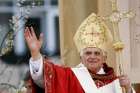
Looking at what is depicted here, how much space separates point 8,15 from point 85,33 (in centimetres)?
86

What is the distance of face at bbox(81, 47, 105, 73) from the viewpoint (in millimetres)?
3232

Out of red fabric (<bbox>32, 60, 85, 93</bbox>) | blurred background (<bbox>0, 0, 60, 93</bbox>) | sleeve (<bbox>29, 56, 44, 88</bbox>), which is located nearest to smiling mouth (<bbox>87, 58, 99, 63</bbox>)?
red fabric (<bbox>32, 60, 85, 93</bbox>)

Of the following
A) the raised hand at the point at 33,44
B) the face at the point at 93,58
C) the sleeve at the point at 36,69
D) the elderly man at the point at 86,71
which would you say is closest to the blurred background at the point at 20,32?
the elderly man at the point at 86,71

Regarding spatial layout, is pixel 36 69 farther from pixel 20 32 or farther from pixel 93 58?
pixel 20 32

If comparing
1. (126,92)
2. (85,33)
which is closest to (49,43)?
(85,33)

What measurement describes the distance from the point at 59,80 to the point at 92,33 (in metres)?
0.48

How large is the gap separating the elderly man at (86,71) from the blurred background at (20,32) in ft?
2.05

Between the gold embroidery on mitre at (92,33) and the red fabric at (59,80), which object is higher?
the gold embroidery on mitre at (92,33)

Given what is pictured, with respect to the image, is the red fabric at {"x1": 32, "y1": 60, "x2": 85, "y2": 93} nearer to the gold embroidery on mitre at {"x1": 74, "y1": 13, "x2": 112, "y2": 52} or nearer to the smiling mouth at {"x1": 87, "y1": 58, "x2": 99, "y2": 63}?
the smiling mouth at {"x1": 87, "y1": 58, "x2": 99, "y2": 63}

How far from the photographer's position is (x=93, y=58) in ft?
10.6

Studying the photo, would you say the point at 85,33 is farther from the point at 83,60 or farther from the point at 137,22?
the point at 137,22

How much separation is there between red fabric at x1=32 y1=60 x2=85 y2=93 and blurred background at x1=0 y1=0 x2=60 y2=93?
2.68 feet

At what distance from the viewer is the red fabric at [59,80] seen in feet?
9.95

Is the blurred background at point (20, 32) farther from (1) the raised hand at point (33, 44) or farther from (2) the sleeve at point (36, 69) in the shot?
(1) the raised hand at point (33, 44)
